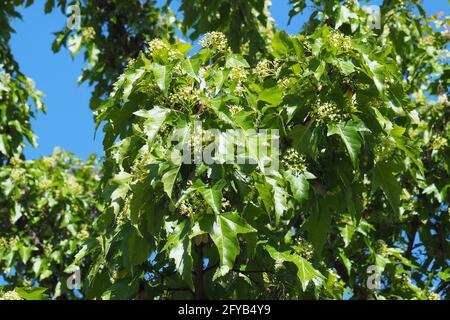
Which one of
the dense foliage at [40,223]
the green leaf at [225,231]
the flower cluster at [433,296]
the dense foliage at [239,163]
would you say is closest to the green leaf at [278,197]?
the dense foliage at [239,163]

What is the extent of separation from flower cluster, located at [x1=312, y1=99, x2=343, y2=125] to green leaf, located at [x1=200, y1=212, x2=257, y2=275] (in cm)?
81

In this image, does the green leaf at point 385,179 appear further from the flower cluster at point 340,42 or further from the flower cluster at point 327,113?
the flower cluster at point 340,42

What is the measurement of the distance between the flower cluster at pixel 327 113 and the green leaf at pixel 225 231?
0.81 m

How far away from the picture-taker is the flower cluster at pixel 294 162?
3.75m

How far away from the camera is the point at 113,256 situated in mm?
3748

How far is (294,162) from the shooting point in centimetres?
379

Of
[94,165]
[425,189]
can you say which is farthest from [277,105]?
[94,165]

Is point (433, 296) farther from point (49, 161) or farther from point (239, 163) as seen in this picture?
point (49, 161)

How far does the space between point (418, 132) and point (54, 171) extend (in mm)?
3972

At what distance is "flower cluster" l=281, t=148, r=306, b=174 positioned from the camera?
3.75 metres

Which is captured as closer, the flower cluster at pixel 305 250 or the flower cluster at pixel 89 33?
the flower cluster at pixel 305 250

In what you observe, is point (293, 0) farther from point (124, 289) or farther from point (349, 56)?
point (124, 289)

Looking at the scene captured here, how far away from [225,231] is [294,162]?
0.75 m

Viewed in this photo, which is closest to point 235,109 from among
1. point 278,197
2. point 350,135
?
point 278,197
